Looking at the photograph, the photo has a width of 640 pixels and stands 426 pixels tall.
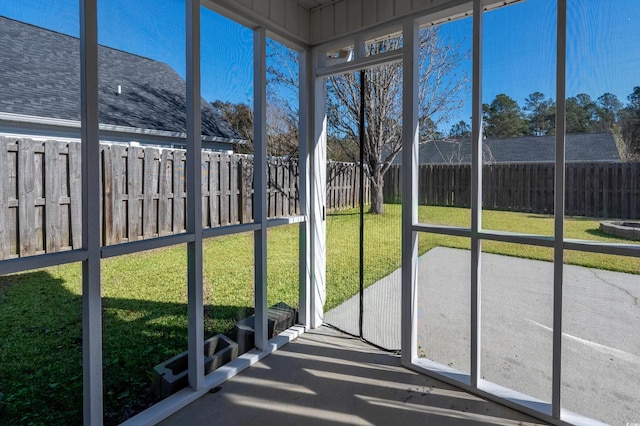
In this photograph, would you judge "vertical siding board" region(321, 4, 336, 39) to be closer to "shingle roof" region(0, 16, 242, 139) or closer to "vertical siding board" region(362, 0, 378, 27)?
"vertical siding board" region(362, 0, 378, 27)

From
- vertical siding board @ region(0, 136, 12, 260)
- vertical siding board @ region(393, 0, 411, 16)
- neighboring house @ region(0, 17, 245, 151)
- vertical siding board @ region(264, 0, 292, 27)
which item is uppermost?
vertical siding board @ region(264, 0, 292, 27)

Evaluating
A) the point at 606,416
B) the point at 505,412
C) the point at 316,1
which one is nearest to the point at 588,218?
the point at 606,416

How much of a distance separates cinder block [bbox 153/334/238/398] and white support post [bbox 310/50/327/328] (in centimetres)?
86

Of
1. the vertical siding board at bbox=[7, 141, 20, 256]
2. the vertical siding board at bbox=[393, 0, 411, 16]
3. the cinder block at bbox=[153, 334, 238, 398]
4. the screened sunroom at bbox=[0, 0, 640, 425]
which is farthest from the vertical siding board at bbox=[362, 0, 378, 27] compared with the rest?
the cinder block at bbox=[153, 334, 238, 398]

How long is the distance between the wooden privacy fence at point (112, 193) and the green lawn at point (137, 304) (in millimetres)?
138

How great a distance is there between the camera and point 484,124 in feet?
7.09

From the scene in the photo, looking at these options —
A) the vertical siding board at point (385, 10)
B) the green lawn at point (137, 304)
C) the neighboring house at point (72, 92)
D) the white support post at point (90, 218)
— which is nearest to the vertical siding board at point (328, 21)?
the vertical siding board at point (385, 10)

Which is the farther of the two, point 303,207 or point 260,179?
point 303,207

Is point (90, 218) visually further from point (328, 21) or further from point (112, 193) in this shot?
point (328, 21)

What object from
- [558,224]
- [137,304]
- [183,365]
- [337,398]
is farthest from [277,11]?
[337,398]

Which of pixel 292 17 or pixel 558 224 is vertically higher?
pixel 292 17

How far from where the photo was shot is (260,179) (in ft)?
8.19

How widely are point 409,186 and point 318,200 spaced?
0.86 metres

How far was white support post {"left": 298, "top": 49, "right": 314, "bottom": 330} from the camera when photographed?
9.44 ft
